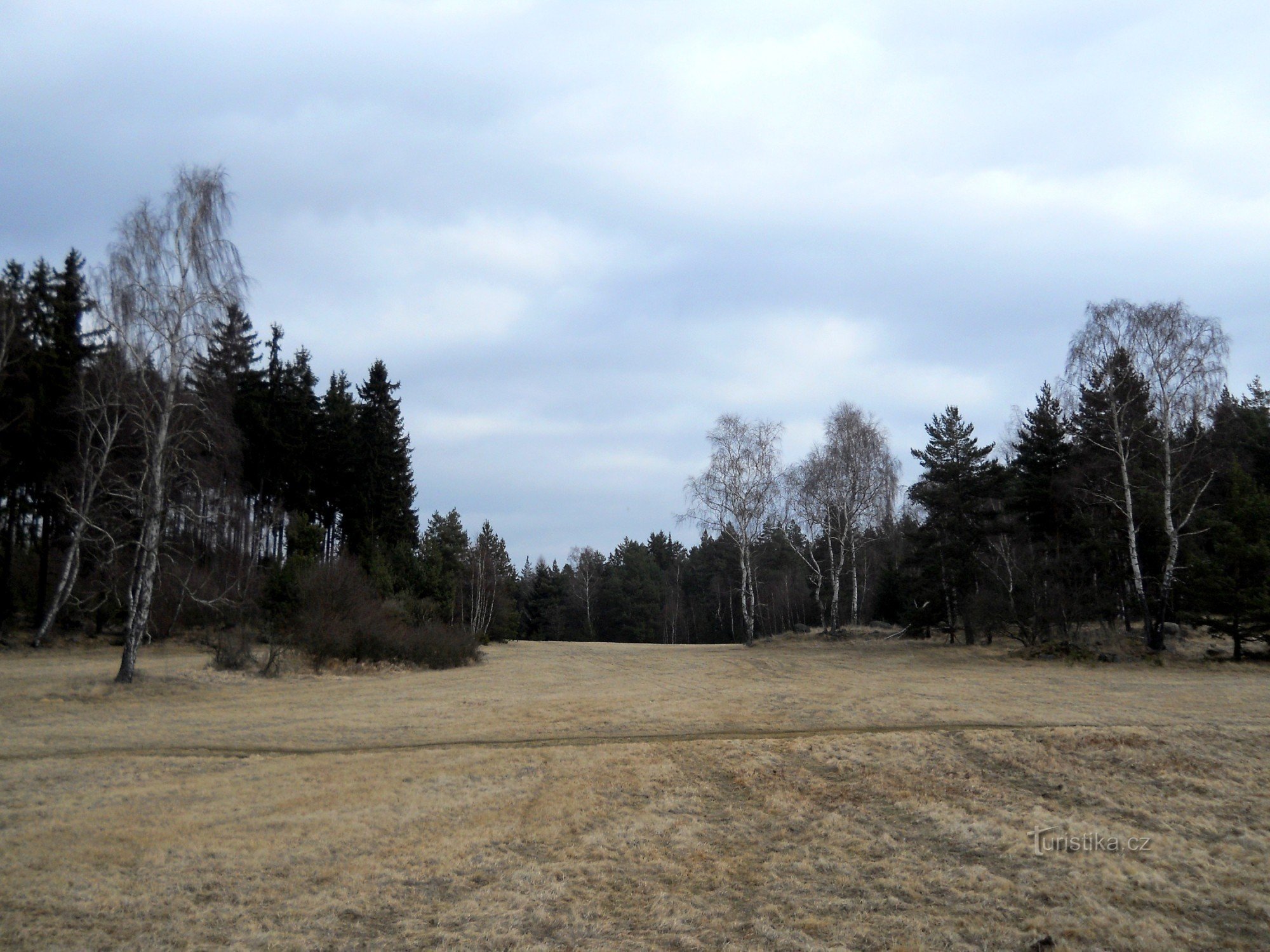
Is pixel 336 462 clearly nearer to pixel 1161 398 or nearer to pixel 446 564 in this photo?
pixel 446 564

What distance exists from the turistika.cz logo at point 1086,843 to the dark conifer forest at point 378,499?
1741cm

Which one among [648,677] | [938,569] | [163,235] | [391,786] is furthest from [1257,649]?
[163,235]

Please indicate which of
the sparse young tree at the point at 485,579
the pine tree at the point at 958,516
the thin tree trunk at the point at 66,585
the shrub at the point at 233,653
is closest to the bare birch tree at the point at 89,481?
the thin tree trunk at the point at 66,585

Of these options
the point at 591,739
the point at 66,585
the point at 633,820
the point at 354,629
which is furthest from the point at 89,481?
the point at 633,820

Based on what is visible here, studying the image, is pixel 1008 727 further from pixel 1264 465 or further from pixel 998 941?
pixel 1264 465

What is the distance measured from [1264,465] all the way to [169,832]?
138 feet

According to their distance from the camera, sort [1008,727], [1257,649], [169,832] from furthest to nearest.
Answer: [1257,649] < [1008,727] < [169,832]

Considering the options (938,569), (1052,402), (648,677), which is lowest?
(648,677)

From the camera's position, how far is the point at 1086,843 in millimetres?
7898

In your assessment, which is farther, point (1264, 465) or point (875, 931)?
point (1264, 465)

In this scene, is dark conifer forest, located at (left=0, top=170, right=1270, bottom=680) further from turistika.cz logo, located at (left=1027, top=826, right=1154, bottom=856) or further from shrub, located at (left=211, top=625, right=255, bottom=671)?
turistika.cz logo, located at (left=1027, top=826, right=1154, bottom=856)

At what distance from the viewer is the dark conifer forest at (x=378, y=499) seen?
20203 millimetres

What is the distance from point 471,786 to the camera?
32.9 feet

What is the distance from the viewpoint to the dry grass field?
19.6 ft
